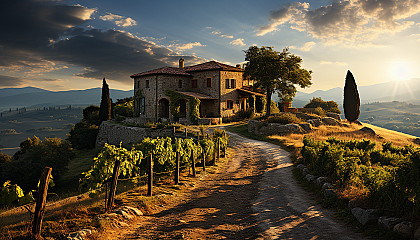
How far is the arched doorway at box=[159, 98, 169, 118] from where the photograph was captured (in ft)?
117

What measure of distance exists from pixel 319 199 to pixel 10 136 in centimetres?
15815

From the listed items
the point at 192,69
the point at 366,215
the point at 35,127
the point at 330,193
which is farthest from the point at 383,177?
the point at 35,127

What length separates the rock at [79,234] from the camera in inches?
201

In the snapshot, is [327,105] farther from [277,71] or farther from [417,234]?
[417,234]

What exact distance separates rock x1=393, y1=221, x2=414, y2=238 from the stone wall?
21480 mm

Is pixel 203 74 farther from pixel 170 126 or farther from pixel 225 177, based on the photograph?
pixel 225 177

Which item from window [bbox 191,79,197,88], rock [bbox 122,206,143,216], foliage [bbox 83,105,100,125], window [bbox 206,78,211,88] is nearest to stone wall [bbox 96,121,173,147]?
foliage [bbox 83,105,100,125]

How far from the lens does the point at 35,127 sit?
15750 cm

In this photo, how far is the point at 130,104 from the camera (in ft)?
145

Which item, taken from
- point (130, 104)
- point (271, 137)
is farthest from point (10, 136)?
point (271, 137)

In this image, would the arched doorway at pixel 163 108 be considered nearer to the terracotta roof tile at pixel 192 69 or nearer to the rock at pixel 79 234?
the terracotta roof tile at pixel 192 69

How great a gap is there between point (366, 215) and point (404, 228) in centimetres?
91

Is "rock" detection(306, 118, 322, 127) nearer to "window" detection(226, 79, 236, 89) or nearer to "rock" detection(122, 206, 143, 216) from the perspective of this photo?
"window" detection(226, 79, 236, 89)

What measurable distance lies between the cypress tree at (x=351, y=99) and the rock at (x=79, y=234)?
36.4 meters
